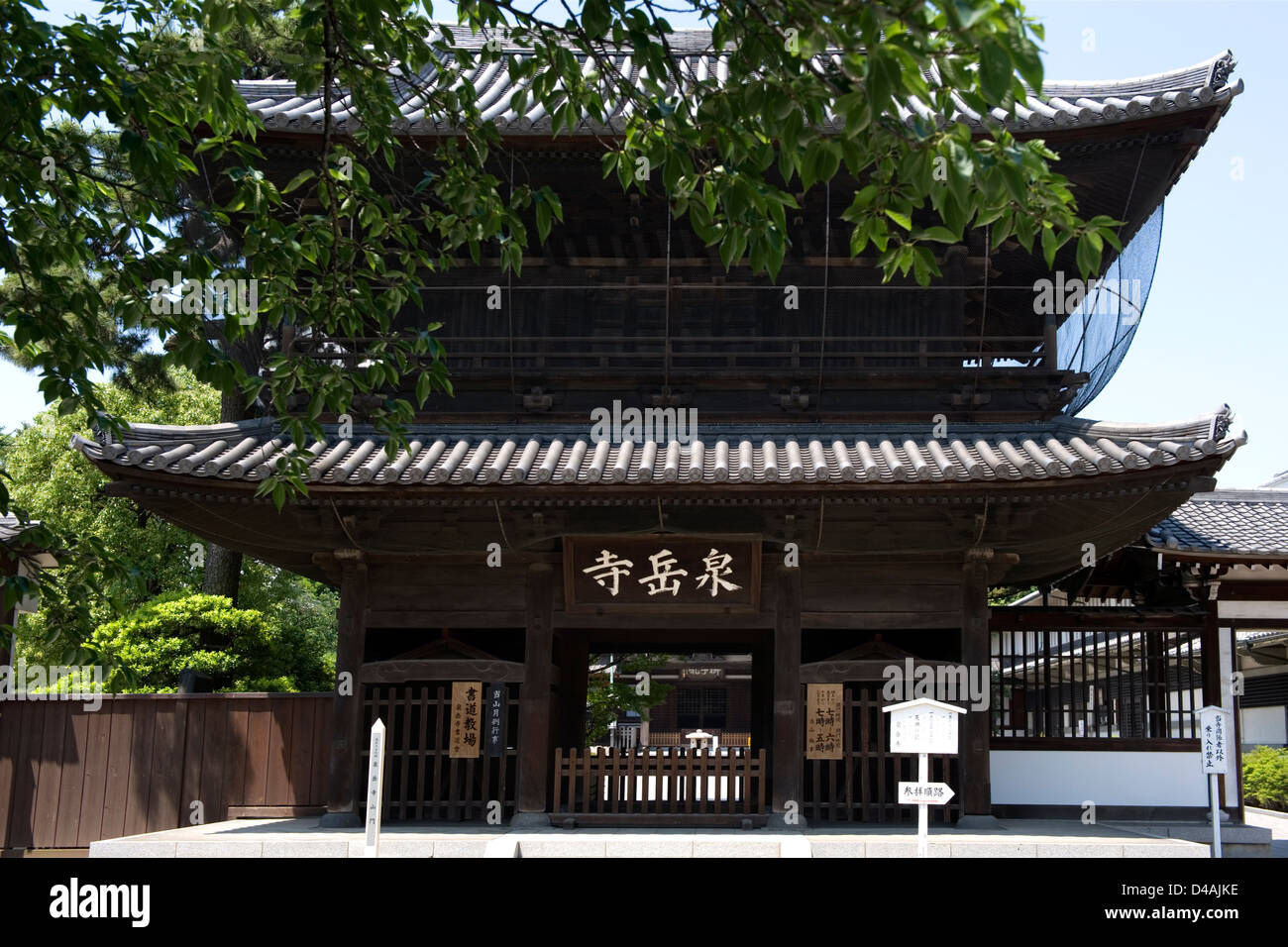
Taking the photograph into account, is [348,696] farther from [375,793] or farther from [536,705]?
[375,793]

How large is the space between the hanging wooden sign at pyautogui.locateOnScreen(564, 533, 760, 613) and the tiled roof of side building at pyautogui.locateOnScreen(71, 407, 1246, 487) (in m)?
1.04

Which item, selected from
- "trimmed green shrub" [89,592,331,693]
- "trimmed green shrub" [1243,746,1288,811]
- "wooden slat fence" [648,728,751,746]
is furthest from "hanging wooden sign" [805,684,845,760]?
"wooden slat fence" [648,728,751,746]

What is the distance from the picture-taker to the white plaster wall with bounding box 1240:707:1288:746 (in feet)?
101

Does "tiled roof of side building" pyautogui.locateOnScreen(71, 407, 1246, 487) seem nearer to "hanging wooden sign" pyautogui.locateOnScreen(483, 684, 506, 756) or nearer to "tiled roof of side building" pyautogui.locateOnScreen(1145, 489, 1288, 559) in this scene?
"hanging wooden sign" pyautogui.locateOnScreen(483, 684, 506, 756)

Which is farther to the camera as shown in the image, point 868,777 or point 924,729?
point 868,777

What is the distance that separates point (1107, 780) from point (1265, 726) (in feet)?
73.6

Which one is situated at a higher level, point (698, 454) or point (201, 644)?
point (698, 454)

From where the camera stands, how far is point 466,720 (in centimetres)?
1245

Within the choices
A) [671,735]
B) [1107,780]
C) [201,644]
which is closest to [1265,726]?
[671,735]

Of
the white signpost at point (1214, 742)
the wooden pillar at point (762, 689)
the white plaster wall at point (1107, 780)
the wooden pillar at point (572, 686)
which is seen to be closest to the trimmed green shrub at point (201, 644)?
the wooden pillar at point (572, 686)

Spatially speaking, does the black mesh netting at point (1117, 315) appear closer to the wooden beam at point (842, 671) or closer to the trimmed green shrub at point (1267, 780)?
the wooden beam at point (842, 671)

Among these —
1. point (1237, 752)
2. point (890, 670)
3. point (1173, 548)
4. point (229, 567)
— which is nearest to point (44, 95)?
point (890, 670)

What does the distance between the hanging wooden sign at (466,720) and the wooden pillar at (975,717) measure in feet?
17.4

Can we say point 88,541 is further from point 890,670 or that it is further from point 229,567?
point 229,567
